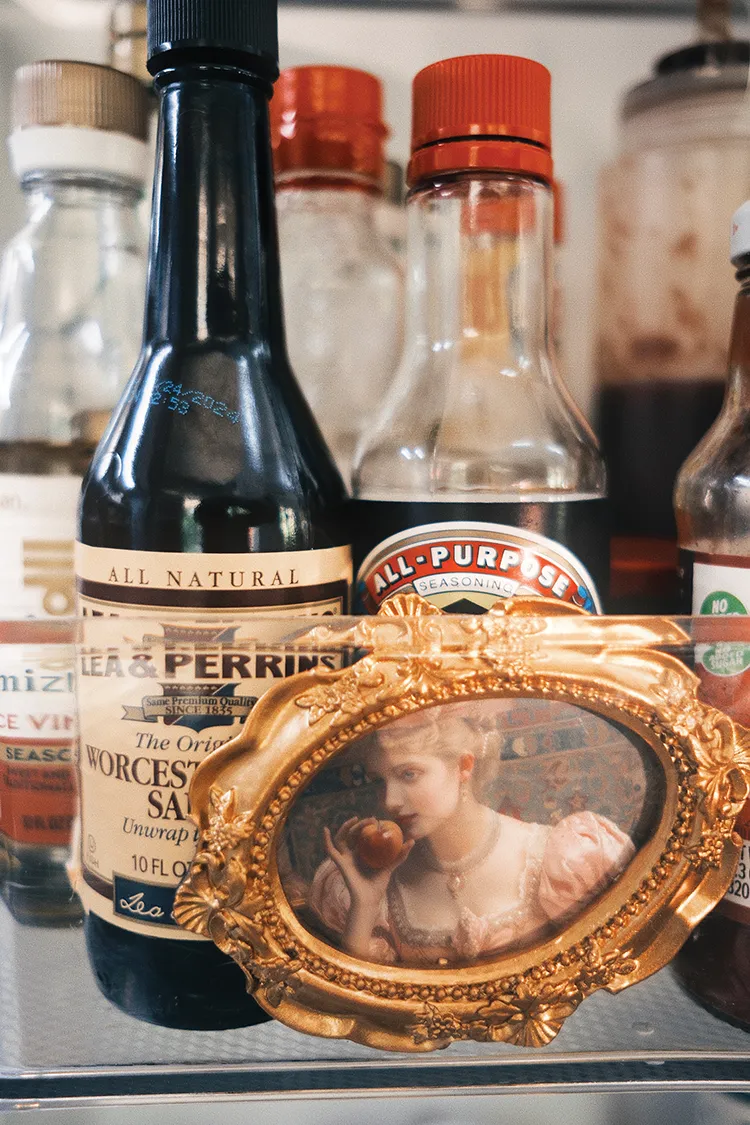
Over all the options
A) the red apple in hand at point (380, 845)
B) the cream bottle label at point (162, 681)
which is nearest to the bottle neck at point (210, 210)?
the cream bottle label at point (162, 681)

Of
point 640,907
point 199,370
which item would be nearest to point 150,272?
point 199,370

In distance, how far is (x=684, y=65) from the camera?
0.55 metres

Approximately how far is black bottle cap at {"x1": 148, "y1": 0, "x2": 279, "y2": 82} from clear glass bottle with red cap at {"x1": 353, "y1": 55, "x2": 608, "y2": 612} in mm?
67

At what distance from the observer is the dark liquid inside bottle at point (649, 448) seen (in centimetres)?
55

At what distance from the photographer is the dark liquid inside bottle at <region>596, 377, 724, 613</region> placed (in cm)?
55

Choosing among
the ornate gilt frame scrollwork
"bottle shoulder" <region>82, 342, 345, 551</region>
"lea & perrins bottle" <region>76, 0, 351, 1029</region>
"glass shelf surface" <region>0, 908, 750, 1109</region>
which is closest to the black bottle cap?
"lea & perrins bottle" <region>76, 0, 351, 1029</region>

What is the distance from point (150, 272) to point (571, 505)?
0.20 metres

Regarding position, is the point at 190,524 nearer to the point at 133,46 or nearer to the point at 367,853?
the point at 367,853

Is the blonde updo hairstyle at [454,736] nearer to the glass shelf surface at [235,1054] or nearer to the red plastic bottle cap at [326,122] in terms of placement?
the glass shelf surface at [235,1054]

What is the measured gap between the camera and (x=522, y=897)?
0.31 meters

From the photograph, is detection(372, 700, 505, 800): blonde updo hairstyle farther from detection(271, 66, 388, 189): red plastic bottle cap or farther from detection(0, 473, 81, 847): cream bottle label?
detection(271, 66, 388, 189): red plastic bottle cap

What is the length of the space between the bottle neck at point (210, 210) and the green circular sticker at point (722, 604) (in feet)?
0.69

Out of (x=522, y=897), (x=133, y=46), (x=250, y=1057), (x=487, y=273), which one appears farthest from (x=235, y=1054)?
(x=133, y=46)

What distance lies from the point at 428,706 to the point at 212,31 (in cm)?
25
